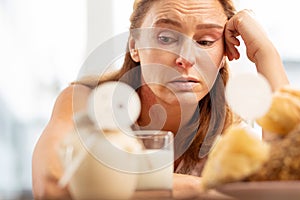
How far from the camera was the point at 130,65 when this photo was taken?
182 cm

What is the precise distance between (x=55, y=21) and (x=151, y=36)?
1436 millimetres

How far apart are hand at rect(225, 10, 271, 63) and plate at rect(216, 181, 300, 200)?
91 cm

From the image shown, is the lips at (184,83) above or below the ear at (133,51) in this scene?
above

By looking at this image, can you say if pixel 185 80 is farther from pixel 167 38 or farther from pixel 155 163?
pixel 155 163

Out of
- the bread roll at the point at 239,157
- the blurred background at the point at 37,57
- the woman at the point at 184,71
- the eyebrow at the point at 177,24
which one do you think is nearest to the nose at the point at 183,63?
the woman at the point at 184,71

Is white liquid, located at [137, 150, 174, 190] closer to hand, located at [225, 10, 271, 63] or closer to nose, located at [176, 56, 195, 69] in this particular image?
nose, located at [176, 56, 195, 69]

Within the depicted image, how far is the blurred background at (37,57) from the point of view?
2926mm

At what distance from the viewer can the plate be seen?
684 mm

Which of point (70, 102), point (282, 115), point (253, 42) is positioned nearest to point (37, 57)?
point (70, 102)

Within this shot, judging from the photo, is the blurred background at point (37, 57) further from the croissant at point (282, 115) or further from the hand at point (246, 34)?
the croissant at point (282, 115)

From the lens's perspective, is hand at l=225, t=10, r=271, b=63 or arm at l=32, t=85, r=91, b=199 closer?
arm at l=32, t=85, r=91, b=199

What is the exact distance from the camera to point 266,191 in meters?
0.68

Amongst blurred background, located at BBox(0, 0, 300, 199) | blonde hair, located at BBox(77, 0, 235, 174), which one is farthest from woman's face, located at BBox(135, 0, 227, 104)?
blurred background, located at BBox(0, 0, 300, 199)

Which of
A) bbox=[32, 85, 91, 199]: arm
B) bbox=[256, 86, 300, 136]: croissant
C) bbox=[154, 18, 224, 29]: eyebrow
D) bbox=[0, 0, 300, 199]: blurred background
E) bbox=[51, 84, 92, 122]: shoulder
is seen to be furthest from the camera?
bbox=[0, 0, 300, 199]: blurred background
